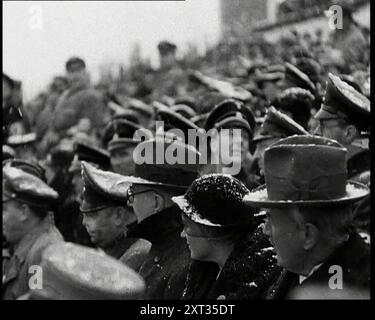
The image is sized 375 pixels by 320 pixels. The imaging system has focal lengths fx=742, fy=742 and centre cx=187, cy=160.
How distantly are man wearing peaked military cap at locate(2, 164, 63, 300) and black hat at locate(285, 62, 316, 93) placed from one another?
2.73 metres

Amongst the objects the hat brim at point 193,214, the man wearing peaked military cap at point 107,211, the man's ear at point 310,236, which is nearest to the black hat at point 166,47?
the man wearing peaked military cap at point 107,211

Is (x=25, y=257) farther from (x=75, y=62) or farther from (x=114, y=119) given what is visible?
(x=75, y=62)

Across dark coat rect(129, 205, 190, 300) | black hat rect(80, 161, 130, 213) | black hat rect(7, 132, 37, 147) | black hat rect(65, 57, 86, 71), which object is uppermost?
black hat rect(65, 57, 86, 71)

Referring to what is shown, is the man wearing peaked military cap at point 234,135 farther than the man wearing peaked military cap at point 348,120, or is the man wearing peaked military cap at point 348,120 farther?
the man wearing peaked military cap at point 234,135

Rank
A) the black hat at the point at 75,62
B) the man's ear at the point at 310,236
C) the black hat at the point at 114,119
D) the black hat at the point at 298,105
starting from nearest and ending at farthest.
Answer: the man's ear at the point at 310,236, the black hat at the point at 298,105, the black hat at the point at 114,119, the black hat at the point at 75,62

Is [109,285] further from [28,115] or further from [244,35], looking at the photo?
[244,35]

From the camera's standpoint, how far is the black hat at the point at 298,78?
7.20m

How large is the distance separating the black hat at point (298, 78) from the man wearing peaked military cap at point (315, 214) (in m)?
3.92

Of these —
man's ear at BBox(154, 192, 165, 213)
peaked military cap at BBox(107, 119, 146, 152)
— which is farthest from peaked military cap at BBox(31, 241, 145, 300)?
peaked military cap at BBox(107, 119, 146, 152)

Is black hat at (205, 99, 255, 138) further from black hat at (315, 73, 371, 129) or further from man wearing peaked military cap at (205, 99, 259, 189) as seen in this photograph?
black hat at (315, 73, 371, 129)

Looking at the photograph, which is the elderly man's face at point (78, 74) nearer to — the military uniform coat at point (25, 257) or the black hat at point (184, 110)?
the black hat at point (184, 110)

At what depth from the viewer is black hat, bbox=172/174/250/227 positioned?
394 cm

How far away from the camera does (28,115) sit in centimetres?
1151

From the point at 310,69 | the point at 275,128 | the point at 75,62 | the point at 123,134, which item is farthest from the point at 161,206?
the point at 75,62
